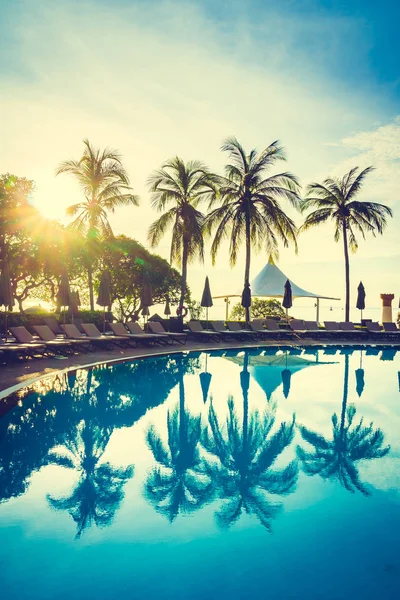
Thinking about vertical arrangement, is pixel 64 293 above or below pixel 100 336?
above

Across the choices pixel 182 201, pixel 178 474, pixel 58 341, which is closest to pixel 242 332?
pixel 182 201

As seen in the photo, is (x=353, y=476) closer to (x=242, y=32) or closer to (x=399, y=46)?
(x=242, y=32)

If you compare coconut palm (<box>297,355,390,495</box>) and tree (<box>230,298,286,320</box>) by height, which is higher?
tree (<box>230,298,286,320</box>)

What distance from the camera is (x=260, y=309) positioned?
1271 inches

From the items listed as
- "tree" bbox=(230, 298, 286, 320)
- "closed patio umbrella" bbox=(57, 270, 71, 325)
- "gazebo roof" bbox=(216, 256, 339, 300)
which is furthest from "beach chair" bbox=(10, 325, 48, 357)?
"tree" bbox=(230, 298, 286, 320)

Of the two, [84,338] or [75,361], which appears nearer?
[75,361]

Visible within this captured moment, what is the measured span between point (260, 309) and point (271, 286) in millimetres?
2478

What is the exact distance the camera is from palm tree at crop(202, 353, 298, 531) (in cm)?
491

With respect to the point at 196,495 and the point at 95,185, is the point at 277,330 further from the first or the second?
the point at 196,495

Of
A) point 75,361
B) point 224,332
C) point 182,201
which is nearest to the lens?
point 75,361

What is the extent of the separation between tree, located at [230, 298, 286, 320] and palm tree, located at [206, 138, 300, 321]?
22.6 ft

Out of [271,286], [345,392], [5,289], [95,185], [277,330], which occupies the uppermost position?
[95,185]

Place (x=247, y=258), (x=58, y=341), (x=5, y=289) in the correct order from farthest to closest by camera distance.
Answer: (x=247, y=258) → (x=5, y=289) → (x=58, y=341)

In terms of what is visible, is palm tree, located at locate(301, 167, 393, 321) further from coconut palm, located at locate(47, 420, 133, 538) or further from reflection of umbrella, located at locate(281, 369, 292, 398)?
coconut palm, located at locate(47, 420, 133, 538)
